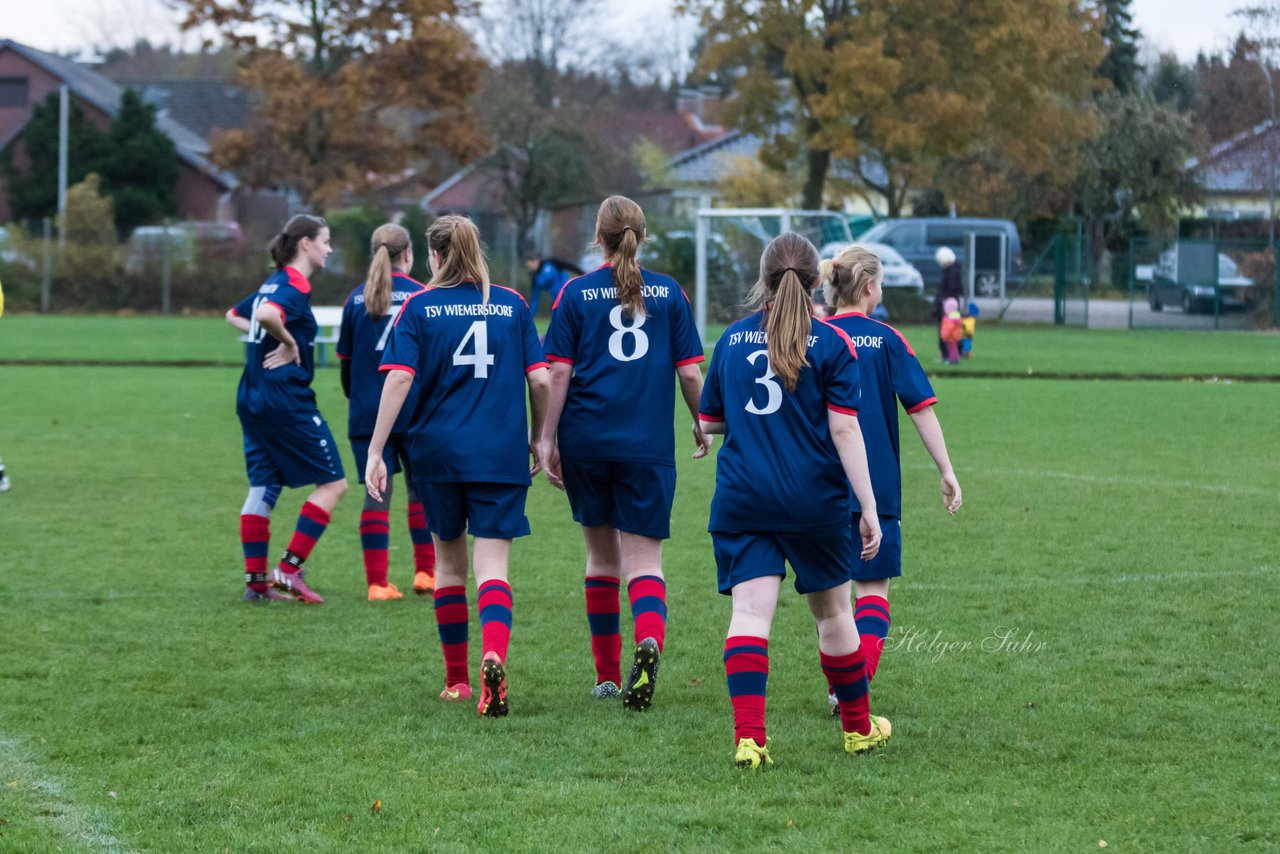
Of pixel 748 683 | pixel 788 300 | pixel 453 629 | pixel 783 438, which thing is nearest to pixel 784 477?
pixel 783 438

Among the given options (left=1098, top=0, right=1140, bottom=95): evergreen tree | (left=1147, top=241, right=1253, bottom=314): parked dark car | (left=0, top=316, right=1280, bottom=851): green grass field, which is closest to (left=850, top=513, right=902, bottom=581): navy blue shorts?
(left=0, top=316, right=1280, bottom=851): green grass field

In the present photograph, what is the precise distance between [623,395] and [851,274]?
972 mm

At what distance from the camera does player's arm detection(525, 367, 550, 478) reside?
5934 millimetres

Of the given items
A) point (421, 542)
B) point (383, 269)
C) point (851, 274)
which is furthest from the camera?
point (421, 542)

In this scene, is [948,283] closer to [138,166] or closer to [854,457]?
[854,457]

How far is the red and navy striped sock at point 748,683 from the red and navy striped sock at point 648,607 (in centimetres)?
98

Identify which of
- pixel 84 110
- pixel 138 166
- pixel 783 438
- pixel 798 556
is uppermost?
pixel 84 110

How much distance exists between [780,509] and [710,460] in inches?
346

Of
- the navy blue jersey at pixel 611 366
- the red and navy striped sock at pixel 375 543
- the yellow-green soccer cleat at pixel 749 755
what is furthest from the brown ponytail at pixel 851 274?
the red and navy striped sock at pixel 375 543

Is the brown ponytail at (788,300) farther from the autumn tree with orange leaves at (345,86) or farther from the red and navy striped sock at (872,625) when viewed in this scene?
the autumn tree with orange leaves at (345,86)

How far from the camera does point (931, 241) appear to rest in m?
39.3

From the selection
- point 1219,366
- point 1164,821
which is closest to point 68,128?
point 1219,366

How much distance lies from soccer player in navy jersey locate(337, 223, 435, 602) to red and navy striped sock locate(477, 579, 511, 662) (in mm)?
1620

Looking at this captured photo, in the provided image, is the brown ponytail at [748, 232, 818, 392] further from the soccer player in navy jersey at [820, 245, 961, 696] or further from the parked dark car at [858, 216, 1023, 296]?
the parked dark car at [858, 216, 1023, 296]
